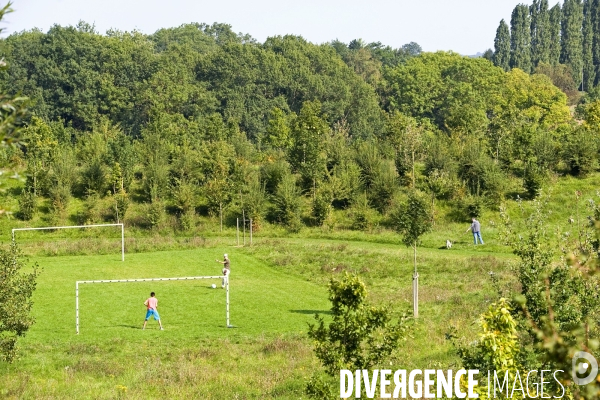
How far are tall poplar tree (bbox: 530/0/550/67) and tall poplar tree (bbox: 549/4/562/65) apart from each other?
767mm

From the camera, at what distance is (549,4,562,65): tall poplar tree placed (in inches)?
4636

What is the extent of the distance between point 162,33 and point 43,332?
12354 centimetres

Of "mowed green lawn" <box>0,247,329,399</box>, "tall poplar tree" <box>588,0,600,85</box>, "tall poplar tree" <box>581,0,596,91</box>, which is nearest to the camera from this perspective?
"mowed green lawn" <box>0,247,329,399</box>

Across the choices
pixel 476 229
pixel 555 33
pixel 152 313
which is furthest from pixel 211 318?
pixel 555 33

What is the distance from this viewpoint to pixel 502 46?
119688 mm

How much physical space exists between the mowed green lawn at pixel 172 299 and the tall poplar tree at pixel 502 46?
294 feet

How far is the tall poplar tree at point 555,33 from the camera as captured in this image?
386 feet

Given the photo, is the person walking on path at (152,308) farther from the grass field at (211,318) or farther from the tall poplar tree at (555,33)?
the tall poplar tree at (555,33)

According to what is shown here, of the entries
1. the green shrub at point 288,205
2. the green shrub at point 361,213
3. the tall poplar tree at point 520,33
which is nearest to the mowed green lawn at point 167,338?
the green shrub at point 288,205

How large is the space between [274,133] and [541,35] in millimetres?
62159

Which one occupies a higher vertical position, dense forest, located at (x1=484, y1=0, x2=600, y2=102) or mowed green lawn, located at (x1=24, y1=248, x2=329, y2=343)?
dense forest, located at (x1=484, y1=0, x2=600, y2=102)

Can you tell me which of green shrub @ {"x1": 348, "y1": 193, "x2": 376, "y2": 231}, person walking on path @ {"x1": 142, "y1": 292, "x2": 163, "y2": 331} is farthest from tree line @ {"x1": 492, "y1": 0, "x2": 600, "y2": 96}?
person walking on path @ {"x1": 142, "y1": 292, "x2": 163, "y2": 331}

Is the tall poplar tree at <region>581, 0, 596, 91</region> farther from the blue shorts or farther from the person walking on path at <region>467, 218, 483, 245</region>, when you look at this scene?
the blue shorts

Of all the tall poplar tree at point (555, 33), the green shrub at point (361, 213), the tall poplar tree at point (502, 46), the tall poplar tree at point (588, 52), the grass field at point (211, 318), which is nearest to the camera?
the grass field at point (211, 318)
